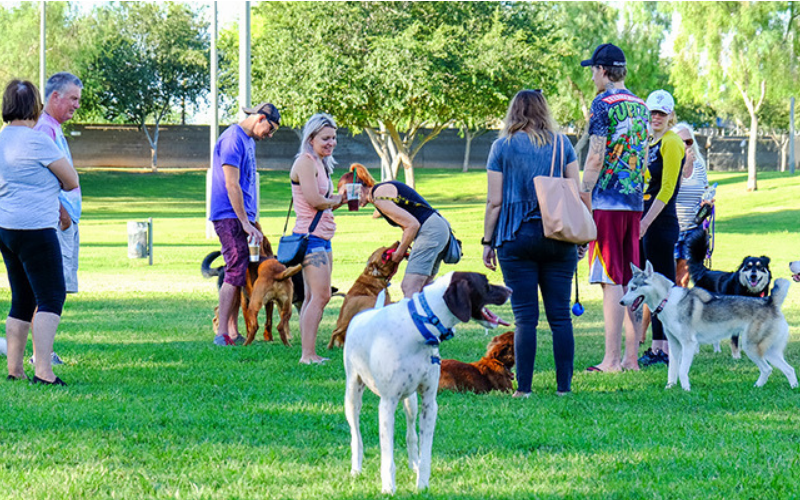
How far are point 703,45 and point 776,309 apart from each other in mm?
37140

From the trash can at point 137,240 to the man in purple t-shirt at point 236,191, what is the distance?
33.7 ft

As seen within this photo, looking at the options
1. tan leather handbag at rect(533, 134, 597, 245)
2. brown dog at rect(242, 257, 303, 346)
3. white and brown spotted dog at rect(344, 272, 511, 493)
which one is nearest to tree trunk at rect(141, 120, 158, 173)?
brown dog at rect(242, 257, 303, 346)

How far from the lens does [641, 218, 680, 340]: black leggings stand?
793cm

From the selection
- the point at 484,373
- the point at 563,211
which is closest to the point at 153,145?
the point at 484,373

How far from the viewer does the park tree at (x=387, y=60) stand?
32.9 metres

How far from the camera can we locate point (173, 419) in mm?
5691

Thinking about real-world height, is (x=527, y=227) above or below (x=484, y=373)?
above

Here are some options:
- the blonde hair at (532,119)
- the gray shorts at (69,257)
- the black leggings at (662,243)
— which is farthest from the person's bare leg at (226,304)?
the black leggings at (662,243)

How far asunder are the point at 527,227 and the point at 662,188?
202 centimetres

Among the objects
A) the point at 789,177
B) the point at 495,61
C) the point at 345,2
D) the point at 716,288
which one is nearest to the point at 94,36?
the point at 345,2

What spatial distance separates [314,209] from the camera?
7.82m

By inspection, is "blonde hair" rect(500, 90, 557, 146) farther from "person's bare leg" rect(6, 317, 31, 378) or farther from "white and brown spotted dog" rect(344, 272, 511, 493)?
"person's bare leg" rect(6, 317, 31, 378)

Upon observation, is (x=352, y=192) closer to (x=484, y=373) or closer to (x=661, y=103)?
(x=484, y=373)

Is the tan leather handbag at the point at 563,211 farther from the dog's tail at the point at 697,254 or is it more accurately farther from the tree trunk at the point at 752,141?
the tree trunk at the point at 752,141
